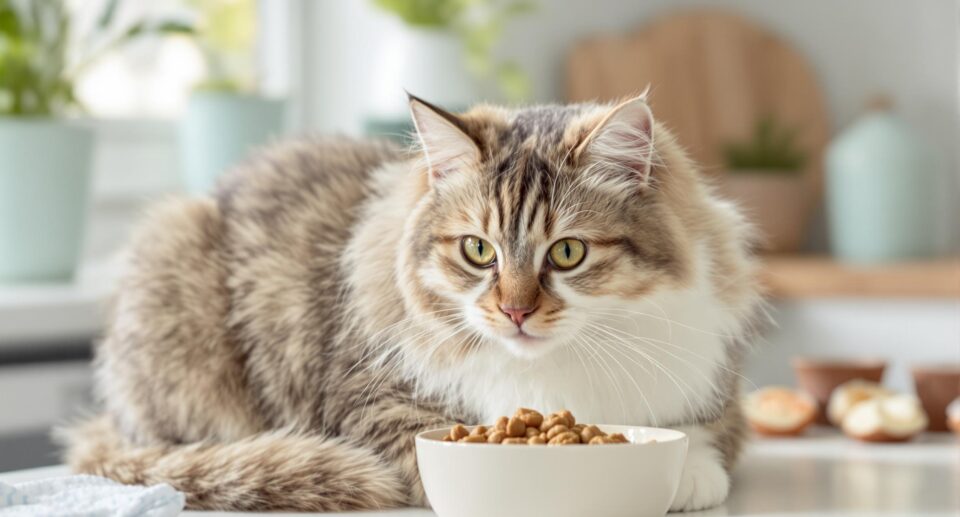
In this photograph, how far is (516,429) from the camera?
3.45ft

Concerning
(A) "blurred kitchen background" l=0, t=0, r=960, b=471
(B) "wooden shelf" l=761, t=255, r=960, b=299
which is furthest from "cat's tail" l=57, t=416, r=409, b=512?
(B) "wooden shelf" l=761, t=255, r=960, b=299

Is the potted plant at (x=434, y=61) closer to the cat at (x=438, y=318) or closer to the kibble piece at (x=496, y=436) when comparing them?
the cat at (x=438, y=318)

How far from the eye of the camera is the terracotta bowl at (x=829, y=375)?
1755mm

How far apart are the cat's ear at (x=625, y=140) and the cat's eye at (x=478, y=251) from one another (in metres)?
0.13

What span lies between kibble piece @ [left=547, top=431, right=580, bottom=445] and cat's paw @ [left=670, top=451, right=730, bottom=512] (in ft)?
0.62

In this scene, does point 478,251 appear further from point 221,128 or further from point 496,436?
point 221,128

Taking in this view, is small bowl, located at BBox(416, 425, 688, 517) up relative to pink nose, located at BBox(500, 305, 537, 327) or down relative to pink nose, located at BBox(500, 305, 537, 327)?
down

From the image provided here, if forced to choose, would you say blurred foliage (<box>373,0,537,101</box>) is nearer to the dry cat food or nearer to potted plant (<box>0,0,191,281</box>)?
potted plant (<box>0,0,191,281</box>)

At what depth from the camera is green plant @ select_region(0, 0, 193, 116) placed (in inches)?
102

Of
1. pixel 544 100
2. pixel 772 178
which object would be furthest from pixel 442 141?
pixel 772 178

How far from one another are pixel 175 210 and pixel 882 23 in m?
2.88

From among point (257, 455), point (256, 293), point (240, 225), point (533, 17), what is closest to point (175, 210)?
point (240, 225)

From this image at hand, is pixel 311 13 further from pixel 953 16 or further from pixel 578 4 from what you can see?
pixel 953 16

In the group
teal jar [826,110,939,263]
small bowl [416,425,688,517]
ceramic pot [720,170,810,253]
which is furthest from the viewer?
ceramic pot [720,170,810,253]
